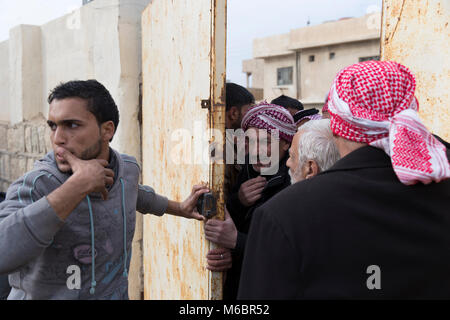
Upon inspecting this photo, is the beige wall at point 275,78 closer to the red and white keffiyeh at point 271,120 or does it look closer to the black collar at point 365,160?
the red and white keffiyeh at point 271,120

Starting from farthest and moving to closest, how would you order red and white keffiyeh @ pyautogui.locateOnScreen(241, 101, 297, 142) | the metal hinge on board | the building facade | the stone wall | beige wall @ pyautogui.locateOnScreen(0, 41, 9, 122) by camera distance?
the building facade → beige wall @ pyautogui.locateOnScreen(0, 41, 9, 122) → the stone wall → red and white keffiyeh @ pyautogui.locateOnScreen(241, 101, 297, 142) → the metal hinge on board

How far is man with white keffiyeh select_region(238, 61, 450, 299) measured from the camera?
1039mm

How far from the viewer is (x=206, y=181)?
1923 mm

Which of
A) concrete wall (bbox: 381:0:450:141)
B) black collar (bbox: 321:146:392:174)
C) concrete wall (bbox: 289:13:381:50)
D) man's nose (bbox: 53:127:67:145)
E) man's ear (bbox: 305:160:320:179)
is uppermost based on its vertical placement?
concrete wall (bbox: 289:13:381:50)

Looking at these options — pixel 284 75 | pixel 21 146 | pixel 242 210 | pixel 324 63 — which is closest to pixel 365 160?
pixel 242 210

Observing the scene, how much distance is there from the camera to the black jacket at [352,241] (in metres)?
1.04

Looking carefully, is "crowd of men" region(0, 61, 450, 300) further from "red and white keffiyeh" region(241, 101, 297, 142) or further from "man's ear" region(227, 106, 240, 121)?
"man's ear" region(227, 106, 240, 121)

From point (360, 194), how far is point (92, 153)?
104 cm

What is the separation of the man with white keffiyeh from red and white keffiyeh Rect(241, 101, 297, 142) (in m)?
1.29

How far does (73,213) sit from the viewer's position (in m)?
1.45

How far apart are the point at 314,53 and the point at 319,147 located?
20.4m

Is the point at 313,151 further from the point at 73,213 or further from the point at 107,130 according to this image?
the point at 73,213

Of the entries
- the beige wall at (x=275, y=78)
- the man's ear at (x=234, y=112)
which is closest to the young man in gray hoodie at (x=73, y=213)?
the man's ear at (x=234, y=112)

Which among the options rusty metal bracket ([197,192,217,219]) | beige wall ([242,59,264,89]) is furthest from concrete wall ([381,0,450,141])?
beige wall ([242,59,264,89])
